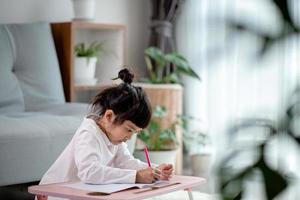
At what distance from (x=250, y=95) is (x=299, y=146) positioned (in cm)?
6

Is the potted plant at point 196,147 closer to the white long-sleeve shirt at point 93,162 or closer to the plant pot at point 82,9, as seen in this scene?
the plant pot at point 82,9

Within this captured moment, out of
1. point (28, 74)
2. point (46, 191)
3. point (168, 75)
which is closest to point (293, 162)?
point (46, 191)

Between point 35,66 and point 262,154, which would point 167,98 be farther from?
point 262,154

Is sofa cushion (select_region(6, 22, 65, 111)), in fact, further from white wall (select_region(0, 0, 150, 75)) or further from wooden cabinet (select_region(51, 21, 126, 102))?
white wall (select_region(0, 0, 150, 75))

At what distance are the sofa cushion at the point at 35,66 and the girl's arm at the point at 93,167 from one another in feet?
4.56

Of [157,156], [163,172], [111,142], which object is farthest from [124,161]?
[157,156]

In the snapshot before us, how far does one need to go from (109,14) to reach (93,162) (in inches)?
98.3

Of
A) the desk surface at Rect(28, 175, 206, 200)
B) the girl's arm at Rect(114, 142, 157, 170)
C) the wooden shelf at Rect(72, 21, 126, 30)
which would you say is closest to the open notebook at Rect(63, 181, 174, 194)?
the desk surface at Rect(28, 175, 206, 200)

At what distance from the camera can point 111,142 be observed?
227cm

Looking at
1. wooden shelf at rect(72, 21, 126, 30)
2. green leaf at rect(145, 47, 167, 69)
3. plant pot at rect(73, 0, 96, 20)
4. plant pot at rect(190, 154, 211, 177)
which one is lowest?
plant pot at rect(190, 154, 211, 177)

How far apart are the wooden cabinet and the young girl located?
1.57m

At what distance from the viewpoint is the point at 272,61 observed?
47 centimetres

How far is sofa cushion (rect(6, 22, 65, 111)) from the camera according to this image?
3539 millimetres

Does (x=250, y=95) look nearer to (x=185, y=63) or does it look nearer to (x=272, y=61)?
(x=272, y=61)
